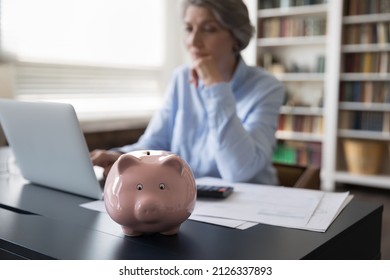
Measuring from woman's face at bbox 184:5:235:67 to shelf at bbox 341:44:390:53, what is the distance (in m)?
2.47

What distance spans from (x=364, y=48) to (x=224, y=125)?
281cm

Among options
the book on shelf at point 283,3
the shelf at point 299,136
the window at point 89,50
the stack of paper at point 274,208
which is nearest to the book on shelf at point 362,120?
the shelf at point 299,136

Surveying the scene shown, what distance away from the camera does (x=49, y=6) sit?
3287 mm

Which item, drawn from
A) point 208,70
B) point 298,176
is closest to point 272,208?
point 208,70

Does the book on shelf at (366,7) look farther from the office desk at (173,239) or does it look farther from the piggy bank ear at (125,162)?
the piggy bank ear at (125,162)

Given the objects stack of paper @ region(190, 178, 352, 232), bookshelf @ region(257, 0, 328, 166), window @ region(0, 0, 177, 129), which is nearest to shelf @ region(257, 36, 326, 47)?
bookshelf @ region(257, 0, 328, 166)

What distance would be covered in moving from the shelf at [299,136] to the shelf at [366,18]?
997mm

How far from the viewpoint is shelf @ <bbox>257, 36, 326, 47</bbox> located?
12.4 feet

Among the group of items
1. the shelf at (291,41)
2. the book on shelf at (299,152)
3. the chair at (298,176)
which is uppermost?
the shelf at (291,41)

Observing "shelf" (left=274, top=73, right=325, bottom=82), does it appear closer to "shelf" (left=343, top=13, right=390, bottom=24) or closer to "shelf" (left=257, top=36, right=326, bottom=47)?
"shelf" (left=257, top=36, right=326, bottom=47)

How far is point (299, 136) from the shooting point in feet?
13.2

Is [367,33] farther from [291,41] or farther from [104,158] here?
[104,158]

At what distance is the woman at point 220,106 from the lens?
47.2 inches

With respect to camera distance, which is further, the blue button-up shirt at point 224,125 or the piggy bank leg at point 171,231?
the blue button-up shirt at point 224,125
